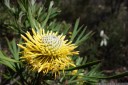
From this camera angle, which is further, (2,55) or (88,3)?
(88,3)

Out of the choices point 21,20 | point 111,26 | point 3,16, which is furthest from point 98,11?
point 21,20

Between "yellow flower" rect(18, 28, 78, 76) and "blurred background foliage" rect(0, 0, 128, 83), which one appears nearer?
"yellow flower" rect(18, 28, 78, 76)

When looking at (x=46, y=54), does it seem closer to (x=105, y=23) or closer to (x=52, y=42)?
(x=52, y=42)

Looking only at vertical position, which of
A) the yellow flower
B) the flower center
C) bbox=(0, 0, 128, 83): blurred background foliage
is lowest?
the yellow flower

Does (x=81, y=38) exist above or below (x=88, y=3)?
below

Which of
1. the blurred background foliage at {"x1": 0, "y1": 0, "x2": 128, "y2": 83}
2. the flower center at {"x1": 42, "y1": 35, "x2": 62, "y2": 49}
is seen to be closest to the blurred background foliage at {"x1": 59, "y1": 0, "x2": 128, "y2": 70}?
the blurred background foliage at {"x1": 0, "y1": 0, "x2": 128, "y2": 83}

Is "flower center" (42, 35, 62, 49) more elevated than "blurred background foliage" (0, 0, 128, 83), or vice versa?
"blurred background foliage" (0, 0, 128, 83)

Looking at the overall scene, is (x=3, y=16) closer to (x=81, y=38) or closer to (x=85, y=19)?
(x=81, y=38)

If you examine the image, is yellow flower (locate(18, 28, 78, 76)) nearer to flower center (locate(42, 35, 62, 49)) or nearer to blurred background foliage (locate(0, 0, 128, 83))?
flower center (locate(42, 35, 62, 49))
